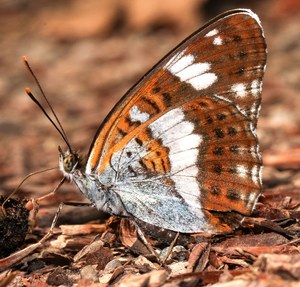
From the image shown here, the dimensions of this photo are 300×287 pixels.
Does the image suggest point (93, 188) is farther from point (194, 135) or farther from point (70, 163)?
point (194, 135)

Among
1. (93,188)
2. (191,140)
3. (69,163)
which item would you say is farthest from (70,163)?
(191,140)

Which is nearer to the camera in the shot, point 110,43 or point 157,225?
point 157,225

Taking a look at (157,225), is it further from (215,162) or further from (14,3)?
(14,3)

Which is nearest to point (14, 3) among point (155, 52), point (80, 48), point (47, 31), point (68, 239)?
point (47, 31)

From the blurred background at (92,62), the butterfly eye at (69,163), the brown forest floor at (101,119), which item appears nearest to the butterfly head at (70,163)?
the butterfly eye at (69,163)

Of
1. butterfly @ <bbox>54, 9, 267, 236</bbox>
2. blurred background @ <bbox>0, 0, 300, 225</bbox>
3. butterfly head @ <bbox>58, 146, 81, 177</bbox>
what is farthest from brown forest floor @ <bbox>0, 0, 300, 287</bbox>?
butterfly head @ <bbox>58, 146, 81, 177</bbox>

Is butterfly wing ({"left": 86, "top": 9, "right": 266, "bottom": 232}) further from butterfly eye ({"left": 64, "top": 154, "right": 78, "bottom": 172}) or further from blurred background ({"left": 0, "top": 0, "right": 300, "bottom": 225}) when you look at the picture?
blurred background ({"left": 0, "top": 0, "right": 300, "bottom": 225})
